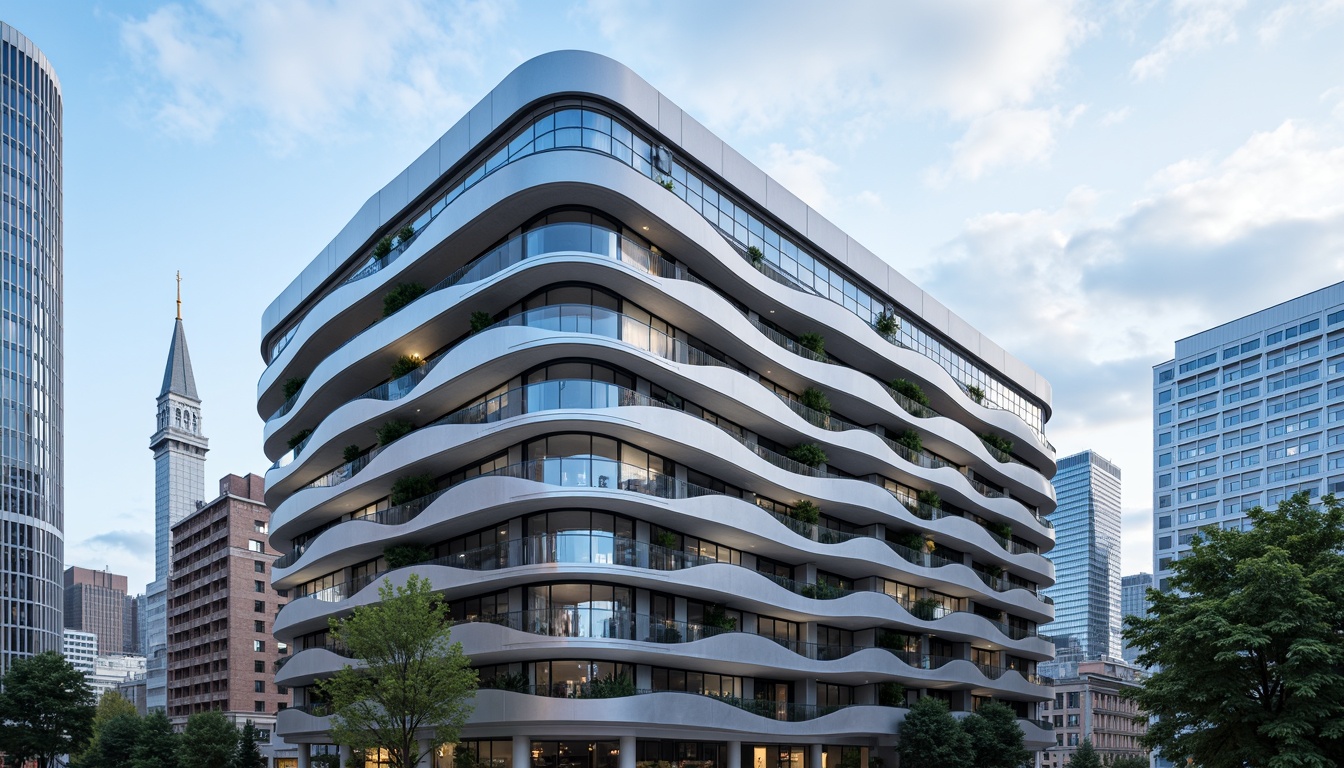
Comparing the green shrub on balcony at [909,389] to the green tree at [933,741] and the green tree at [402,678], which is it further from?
the green tree at [402,678]

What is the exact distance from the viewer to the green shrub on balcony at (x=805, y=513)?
1889 inches

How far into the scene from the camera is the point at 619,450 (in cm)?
3972

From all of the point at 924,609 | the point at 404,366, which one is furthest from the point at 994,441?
the point at 404,366

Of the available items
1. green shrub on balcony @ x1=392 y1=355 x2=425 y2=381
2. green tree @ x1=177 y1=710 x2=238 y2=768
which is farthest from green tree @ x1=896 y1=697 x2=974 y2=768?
green tree @ x1=177 y1=710 x2=238 y2=768

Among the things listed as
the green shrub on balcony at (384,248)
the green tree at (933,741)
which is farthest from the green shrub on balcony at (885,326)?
the green shrub on balcony at (384,248)

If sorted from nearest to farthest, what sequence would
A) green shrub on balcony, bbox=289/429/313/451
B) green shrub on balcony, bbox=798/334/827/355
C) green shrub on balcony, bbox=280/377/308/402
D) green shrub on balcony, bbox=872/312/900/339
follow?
green shrub on balcony, bbox=798/334/827/355
green shrub on balcony, bbox=289/429/313/451
green shrub on balcony, bbox=280/377/308/402
green shrub on balcony, bbox=872/312/900/339

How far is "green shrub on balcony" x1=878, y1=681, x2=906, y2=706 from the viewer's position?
52.1 m

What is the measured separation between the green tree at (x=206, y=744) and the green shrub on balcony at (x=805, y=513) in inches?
1813

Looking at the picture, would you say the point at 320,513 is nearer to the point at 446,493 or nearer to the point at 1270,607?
Answer: the point at 446,493

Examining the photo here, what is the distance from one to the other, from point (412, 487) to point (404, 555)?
282 cm

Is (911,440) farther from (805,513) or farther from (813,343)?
(805,513)

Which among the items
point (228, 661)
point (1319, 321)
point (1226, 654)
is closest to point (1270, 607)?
point (1226, 654)

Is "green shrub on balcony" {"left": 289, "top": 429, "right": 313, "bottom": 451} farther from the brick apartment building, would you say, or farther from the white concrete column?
the brick apartment building

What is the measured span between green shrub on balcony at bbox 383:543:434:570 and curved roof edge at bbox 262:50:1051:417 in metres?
15.9
